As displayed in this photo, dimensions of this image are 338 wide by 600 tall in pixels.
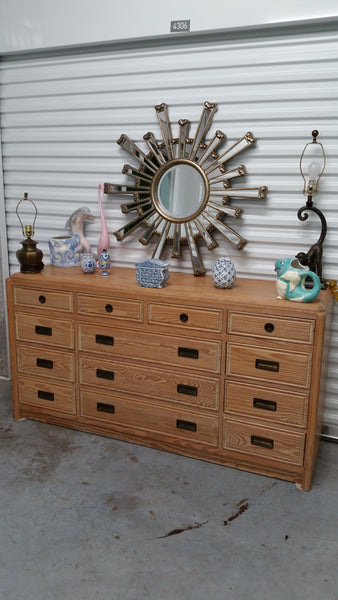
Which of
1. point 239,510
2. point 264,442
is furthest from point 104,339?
point 239,510

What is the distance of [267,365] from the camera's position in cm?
271

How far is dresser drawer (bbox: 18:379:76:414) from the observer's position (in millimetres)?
3305

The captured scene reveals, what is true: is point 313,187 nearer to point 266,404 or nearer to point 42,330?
point 266,404

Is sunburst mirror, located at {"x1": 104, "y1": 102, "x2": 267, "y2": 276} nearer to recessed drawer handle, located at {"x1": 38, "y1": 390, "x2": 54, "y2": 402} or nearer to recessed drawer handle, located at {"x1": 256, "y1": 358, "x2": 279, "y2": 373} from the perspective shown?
recessed drawer handle, located at {"x1": 256, "y1": 358, "x2": 279, "y2": 373}

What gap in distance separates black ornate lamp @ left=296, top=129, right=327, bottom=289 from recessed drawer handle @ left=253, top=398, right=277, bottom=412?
2.50ft

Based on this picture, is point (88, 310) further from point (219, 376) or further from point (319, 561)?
point (319, 561)

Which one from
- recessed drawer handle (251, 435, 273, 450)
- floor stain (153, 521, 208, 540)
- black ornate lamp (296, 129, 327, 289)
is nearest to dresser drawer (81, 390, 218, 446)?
recessed drawer handle (251, 435, 273, 450)

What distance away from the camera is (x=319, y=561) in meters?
2.22

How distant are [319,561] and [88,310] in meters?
1.87

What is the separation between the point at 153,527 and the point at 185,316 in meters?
1.14

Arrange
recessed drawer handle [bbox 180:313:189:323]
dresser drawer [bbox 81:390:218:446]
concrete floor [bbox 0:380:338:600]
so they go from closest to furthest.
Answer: concrete floor [bbox 0:380:338:600], recessed drawer handle [bbox 180:313:189:323], dresser drawer [bbox 81:390:218:446]

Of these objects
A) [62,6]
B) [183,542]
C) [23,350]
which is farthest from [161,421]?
[62,6]

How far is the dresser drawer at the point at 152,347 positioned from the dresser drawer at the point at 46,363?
0.60ft

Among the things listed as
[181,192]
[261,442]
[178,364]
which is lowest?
[261,442]
